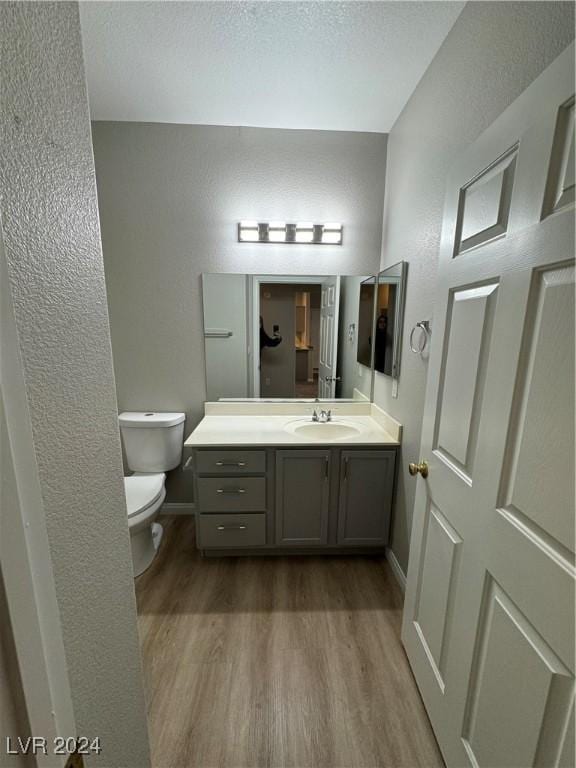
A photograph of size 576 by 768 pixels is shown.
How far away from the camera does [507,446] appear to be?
79 centimetres

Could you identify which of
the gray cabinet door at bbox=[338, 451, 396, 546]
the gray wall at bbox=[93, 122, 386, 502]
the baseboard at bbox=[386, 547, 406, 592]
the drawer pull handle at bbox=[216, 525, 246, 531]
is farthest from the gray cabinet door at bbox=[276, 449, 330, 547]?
the gray wall at bbox=[93, 122, 386, 502]

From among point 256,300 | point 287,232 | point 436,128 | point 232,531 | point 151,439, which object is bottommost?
point 232,531

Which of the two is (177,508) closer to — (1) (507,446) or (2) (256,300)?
(2) (256,300)

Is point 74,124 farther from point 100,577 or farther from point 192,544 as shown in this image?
point 192,544

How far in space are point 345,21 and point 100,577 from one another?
79.4 inches

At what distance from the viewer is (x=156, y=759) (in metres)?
1.08

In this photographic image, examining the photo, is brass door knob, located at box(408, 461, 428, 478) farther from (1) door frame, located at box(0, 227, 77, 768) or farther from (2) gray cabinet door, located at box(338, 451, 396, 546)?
(1) door frame, located at box(0, 227, 77, 768)

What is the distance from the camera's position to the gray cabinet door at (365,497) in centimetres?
186

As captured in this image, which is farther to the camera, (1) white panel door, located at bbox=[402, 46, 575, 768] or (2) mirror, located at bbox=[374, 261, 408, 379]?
(2) mirror, located at bbox=[374, 261, 408, 379]

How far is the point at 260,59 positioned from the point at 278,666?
268cm

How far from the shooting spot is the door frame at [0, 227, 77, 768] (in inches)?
13.7

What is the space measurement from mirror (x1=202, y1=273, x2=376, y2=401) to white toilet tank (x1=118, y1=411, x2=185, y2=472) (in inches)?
14.5

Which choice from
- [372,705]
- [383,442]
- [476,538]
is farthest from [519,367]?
[372,705]

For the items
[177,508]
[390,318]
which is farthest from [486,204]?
[177,508]
